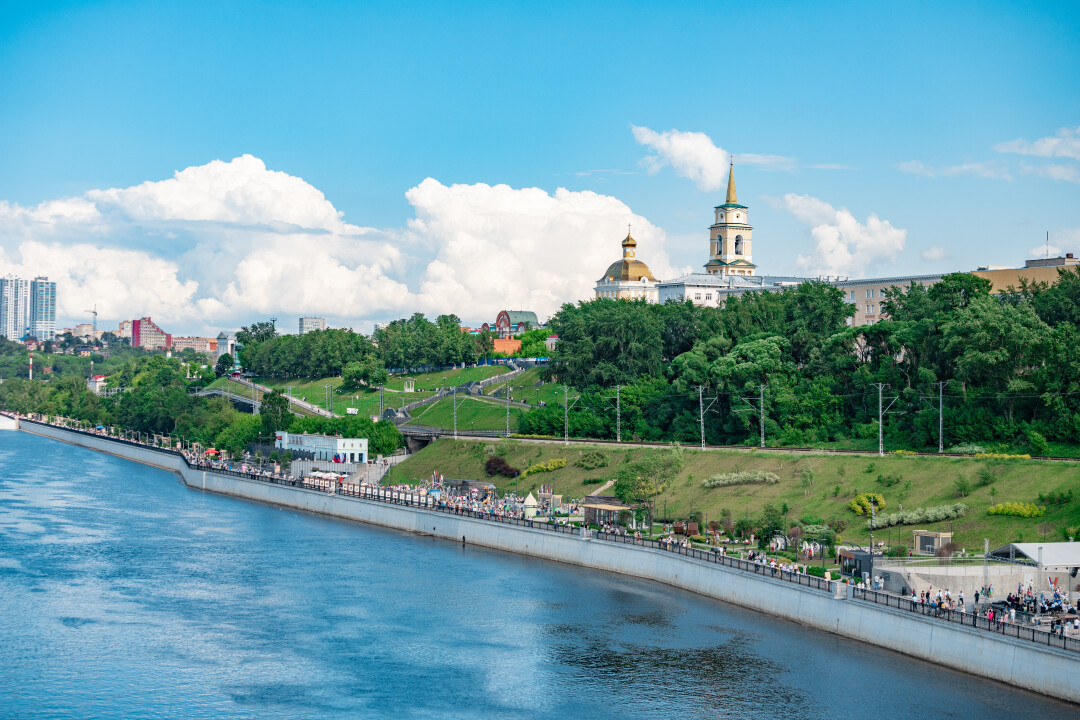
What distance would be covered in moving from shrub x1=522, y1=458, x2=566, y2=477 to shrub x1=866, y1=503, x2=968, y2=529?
48258 millimetres

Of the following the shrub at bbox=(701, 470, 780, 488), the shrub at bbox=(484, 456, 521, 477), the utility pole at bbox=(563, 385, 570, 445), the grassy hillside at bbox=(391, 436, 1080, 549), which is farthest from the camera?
the utility pole at bbox=(563, 385, 570, 445)

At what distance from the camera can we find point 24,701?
52938 millimetres

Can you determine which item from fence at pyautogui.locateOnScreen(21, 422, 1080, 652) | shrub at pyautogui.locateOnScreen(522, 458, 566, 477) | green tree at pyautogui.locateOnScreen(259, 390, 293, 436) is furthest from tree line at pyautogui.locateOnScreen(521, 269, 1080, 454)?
green tree at pyautogui.locateOnScreen(259, 390, 293, 436)

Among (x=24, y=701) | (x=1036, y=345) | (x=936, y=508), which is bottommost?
(x=24, y=701)

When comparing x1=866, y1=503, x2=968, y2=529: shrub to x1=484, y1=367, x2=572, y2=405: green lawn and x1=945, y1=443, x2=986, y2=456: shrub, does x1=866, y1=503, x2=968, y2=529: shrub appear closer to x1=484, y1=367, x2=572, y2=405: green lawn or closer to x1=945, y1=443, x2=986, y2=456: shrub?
x1=945, y1=443, x2=986, y2=456: shrub

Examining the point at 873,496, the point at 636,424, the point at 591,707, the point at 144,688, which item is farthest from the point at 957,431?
the point at 144,688

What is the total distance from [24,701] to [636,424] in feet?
305

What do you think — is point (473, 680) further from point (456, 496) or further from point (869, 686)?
point (456, 496)

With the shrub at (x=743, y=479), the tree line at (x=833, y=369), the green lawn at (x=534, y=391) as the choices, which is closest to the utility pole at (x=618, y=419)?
the tree line at (x=833, y=369)

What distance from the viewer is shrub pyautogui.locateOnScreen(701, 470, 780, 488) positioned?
3900 inches

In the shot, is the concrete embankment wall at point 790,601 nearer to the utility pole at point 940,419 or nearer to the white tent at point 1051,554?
the white tent at point 1051,554

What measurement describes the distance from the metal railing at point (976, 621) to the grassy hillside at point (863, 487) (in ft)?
51.2

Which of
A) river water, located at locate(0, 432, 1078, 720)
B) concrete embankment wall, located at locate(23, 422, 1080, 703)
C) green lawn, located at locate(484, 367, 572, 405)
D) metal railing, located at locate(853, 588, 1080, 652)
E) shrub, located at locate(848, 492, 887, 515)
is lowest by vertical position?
river water, located at locate(0, 432, 1078, 720)

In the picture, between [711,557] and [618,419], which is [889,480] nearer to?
[711,557]
